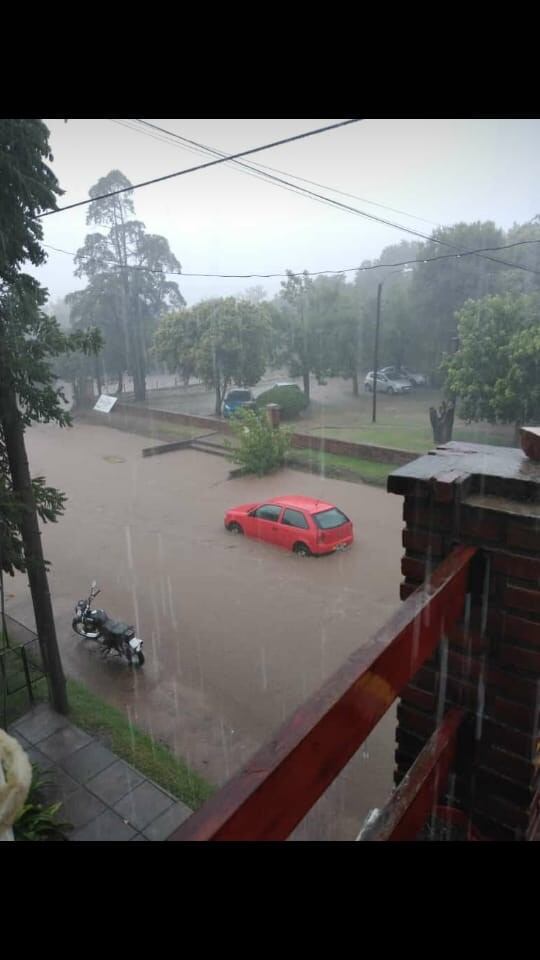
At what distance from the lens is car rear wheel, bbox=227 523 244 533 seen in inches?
481

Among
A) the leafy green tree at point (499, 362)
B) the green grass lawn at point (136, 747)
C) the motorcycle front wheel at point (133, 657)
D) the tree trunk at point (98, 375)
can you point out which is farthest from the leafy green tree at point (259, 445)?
the tree trunk at point (98, 375)

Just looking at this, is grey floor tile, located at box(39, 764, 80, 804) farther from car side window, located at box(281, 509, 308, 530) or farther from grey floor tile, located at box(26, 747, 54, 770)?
car side window, located at box(281, 509, 308, 530)

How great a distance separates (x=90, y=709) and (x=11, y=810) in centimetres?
625

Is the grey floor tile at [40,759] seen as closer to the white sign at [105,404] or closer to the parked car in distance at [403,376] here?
the white sign at [105,404]

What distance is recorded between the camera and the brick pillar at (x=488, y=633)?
1664 mm

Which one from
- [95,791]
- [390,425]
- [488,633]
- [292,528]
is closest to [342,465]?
[292,528]

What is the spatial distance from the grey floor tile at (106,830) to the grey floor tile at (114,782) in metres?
0.17

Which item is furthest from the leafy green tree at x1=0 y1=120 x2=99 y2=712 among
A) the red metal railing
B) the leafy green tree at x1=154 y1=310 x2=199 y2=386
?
the leafy green tree at x1=154 y1=310 x2=199 y2=386

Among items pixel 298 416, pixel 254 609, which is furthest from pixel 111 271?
pixel 254 609

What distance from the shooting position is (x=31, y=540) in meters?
6.21

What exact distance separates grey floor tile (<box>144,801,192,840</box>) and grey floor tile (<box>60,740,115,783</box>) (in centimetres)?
94

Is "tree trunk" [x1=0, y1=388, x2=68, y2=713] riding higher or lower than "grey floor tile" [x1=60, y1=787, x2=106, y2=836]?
higher

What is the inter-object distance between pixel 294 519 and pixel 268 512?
692 mm

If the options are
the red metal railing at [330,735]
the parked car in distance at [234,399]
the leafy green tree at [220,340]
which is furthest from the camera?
the parked car in distance at [234,399]
